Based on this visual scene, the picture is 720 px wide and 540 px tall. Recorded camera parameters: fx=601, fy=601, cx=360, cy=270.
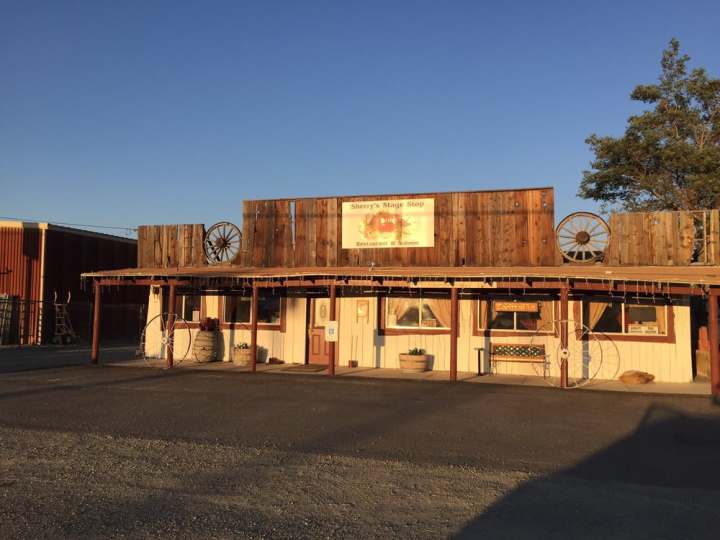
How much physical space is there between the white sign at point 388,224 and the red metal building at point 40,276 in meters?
17.1

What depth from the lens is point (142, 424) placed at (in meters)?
9.39

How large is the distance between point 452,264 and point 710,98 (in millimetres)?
18701

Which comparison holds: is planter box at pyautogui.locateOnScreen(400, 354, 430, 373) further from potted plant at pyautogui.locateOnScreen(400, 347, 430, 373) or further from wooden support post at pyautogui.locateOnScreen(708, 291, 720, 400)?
wooden support post at pyautogui.locateOnScreen(708, 291, 720, 400)

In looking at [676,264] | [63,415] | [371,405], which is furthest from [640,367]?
[63,415]

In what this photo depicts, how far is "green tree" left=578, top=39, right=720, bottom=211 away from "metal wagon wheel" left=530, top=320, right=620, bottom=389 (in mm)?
14107

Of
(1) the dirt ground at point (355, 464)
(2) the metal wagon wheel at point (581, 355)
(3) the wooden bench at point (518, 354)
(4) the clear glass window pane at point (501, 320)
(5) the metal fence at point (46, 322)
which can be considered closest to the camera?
(1) the dirt ground at point (355, 464)

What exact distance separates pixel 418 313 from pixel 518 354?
2957mm

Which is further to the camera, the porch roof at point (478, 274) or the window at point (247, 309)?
the window at point (247, 309)

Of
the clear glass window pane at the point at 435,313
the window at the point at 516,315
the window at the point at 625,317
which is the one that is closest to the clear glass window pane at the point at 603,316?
the window at the point at 625,317

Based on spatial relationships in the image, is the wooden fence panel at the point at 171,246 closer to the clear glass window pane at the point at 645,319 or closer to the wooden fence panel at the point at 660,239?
the wooden fence panel at the point at 660,239

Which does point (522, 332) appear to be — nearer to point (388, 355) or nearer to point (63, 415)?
point (388, 355)

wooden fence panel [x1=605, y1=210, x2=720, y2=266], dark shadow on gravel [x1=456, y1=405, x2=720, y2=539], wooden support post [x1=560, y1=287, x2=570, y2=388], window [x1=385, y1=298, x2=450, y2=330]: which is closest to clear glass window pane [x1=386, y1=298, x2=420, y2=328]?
window [x1=385, y1=298, x2=450, y2=330]

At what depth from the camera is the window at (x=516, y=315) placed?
16.0 meters

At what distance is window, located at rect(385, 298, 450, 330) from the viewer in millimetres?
16922
